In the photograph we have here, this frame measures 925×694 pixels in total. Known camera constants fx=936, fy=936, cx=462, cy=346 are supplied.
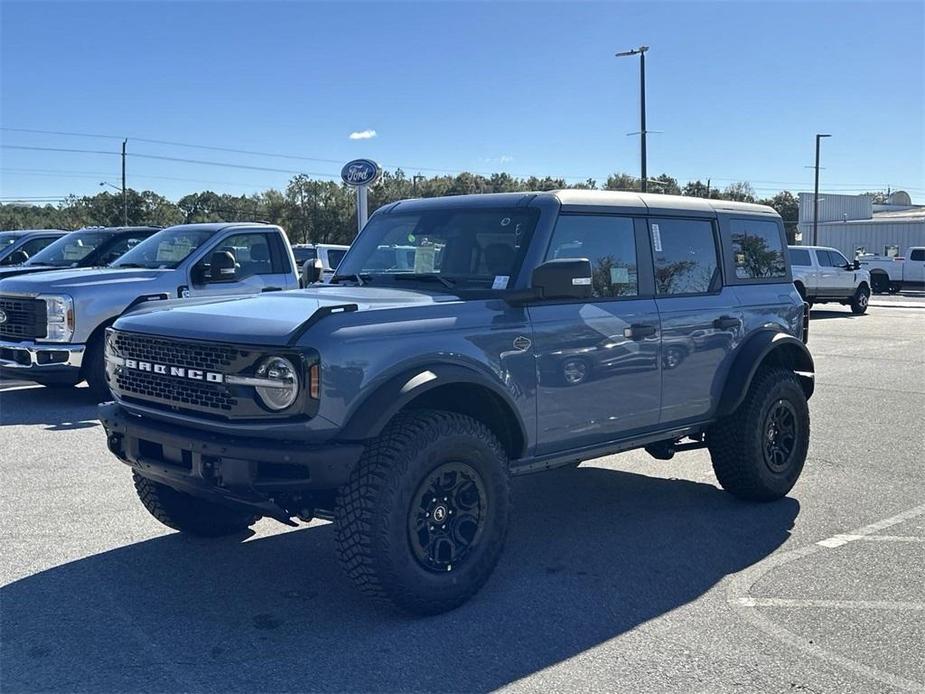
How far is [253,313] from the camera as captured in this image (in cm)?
442

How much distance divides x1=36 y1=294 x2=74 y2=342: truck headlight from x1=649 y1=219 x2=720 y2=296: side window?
637cm

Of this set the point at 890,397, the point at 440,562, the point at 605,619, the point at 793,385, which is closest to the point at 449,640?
the point at 440,562

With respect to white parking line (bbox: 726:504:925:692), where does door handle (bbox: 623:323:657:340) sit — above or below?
above

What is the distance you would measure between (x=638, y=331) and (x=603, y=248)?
1.71ft

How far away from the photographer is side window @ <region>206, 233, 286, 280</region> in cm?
1064

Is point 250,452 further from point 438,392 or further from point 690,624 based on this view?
point 690,624

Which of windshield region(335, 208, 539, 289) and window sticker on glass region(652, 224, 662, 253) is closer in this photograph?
windshield region(335, 208, 539, 289)

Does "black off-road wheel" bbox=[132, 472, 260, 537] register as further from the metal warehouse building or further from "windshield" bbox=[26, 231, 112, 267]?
the metal warehouse building

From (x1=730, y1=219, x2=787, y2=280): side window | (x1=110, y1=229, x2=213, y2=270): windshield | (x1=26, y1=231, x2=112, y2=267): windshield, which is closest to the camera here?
Answer: (x1=730, y1=219, x2=787, y2=280): side window

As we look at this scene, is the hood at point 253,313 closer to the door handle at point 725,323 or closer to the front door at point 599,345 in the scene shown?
the front door at point 599,345

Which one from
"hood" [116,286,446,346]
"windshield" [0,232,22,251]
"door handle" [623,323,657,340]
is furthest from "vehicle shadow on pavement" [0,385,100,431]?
"windshield" [0,232,22,251]

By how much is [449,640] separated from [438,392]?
3.77 ft

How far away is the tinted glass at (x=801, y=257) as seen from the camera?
82.0 feet

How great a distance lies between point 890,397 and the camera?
10.9 metres
